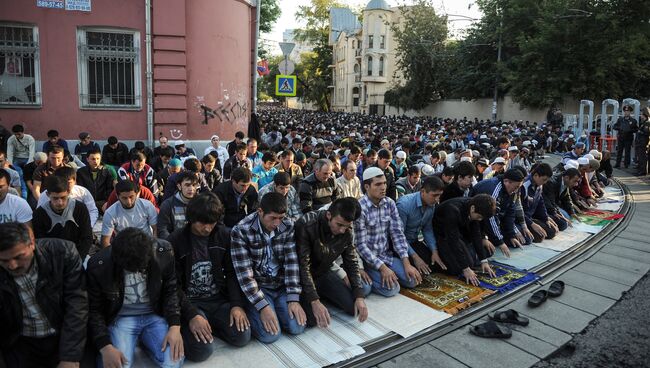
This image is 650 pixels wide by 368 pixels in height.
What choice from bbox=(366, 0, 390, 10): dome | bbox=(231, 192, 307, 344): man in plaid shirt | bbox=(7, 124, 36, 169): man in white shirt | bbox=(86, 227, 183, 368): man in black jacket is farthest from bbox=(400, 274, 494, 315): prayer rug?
bbox=(366, 0, 390, 10): dome

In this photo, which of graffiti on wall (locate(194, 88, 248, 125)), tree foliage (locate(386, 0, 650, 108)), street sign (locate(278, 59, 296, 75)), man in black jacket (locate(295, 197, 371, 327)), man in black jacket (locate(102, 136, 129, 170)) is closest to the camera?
man in black jacket (locate(295, 197, 371, 327))

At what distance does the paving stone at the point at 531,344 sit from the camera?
3859mm

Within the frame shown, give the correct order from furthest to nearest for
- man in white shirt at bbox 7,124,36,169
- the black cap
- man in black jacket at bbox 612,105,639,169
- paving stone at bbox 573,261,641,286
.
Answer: man in black jacket at bbox 612,105,639,169 < man in white shirt at bbox 7,124,36,169 < the black cap < paving stone at bbox 573,261,641,286

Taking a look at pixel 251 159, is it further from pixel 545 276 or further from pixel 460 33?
pixel 460 33

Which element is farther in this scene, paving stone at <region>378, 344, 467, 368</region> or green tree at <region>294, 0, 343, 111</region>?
green tree at <region>294, 0, 343, 111</region>

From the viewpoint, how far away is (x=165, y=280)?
11.6 feet

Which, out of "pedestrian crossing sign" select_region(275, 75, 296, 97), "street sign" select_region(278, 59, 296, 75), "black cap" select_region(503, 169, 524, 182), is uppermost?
"street sign" select_region(278, 59, 296, 75)

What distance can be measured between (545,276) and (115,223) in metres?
5.04

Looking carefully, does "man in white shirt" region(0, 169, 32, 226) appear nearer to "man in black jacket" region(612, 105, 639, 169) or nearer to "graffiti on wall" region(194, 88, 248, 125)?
"graffiti on wall" region(194, 88, 248, 125)

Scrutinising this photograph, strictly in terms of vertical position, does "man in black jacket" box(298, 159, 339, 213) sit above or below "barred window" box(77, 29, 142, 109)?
below

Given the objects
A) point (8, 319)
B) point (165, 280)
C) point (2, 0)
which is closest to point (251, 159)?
point (165, 280)

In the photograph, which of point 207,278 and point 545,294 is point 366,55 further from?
point 207,278

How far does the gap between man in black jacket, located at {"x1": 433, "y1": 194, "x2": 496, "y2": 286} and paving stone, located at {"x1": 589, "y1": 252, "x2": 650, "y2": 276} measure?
5.92ft

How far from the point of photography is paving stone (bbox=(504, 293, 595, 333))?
433 cm
